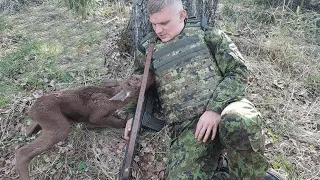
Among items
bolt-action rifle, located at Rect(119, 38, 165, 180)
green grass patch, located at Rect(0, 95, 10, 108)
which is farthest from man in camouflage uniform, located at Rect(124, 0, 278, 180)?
green grass patch, located at Rect(0, 95, 10, 108)

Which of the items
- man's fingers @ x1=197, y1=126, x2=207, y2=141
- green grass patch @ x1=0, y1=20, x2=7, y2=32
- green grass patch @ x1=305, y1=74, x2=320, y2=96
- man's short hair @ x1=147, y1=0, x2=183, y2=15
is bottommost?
green grass patch @ x1=305, y1=74, x2=320, y2=96

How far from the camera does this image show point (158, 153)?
418 centimetres

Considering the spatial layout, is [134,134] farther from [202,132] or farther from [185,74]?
[185,74]

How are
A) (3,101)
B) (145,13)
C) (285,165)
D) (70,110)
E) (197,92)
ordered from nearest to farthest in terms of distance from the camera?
(197,92)
(70,110)
(285,165)
(3,101)
(145,13)

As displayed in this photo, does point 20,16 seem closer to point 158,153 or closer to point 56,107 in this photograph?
point 56,107

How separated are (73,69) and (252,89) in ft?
8.23

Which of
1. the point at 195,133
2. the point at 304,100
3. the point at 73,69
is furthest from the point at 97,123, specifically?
the point at 304,100

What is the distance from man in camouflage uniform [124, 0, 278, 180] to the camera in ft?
11.1

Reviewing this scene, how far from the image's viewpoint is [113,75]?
204 inches

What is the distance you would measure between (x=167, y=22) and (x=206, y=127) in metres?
1.13

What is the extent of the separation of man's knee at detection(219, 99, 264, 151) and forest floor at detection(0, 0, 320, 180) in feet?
3.55

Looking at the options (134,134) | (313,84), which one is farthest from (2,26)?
(313,84)

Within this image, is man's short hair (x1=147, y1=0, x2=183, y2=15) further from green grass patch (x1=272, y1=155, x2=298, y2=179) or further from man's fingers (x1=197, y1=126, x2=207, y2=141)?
green grass patch (x1=272, y1=155, x2=298, y2=179)

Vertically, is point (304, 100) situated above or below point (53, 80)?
below
